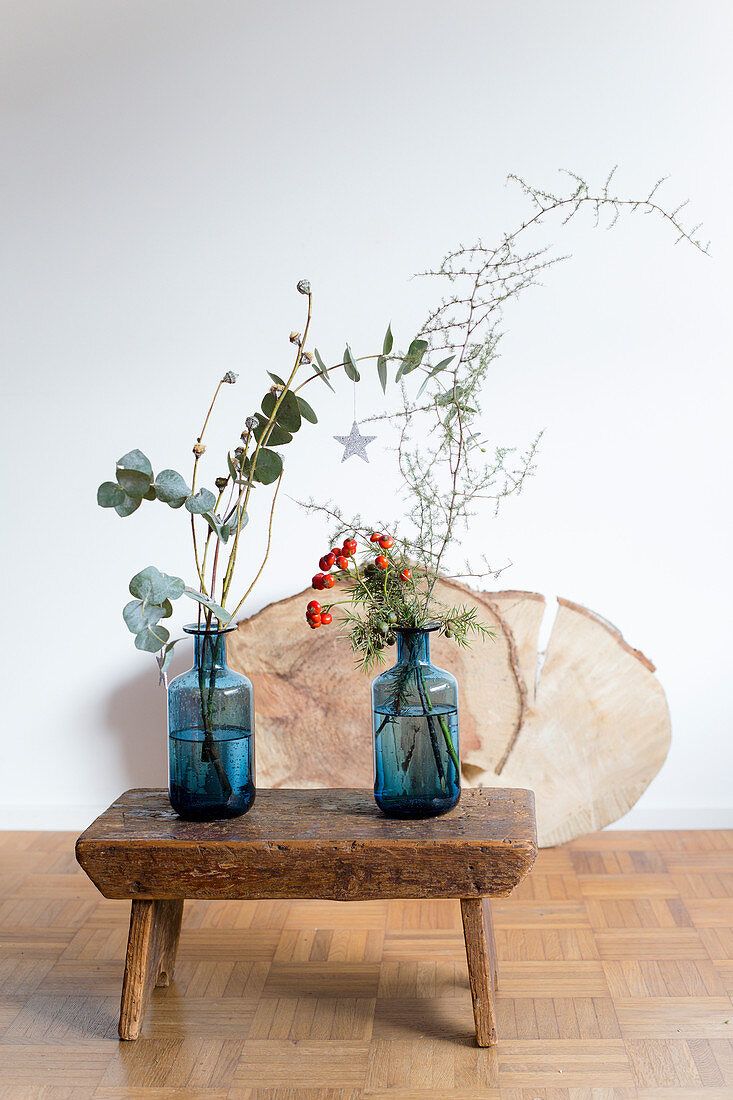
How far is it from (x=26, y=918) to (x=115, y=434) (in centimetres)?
133

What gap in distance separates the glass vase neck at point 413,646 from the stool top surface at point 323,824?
0.98 ft

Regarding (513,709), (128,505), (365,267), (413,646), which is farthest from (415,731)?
(365,267)

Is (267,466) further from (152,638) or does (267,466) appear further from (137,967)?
(137,967)

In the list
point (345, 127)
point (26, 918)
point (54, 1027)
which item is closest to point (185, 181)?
point (345, 127)

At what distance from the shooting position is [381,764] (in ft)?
6.32

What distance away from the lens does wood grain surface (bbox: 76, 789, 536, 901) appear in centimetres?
183

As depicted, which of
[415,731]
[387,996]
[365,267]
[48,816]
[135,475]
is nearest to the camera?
[135,475]

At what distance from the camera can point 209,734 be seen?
1.92 m

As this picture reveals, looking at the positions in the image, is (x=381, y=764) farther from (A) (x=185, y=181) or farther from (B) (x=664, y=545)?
(A) (x=185, y=181)

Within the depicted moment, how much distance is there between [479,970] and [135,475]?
1.06 meters

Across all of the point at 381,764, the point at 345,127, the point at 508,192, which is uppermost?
the point at 345,127

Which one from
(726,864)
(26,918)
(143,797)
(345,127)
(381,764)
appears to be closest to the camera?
(381,764)

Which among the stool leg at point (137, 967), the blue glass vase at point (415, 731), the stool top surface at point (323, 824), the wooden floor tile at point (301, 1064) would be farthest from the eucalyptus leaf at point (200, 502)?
the wooden floor tile at point (301, 1064)

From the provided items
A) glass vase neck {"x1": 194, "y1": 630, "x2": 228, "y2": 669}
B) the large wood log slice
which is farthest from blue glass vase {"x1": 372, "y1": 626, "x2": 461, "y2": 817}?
the large wood log slice
